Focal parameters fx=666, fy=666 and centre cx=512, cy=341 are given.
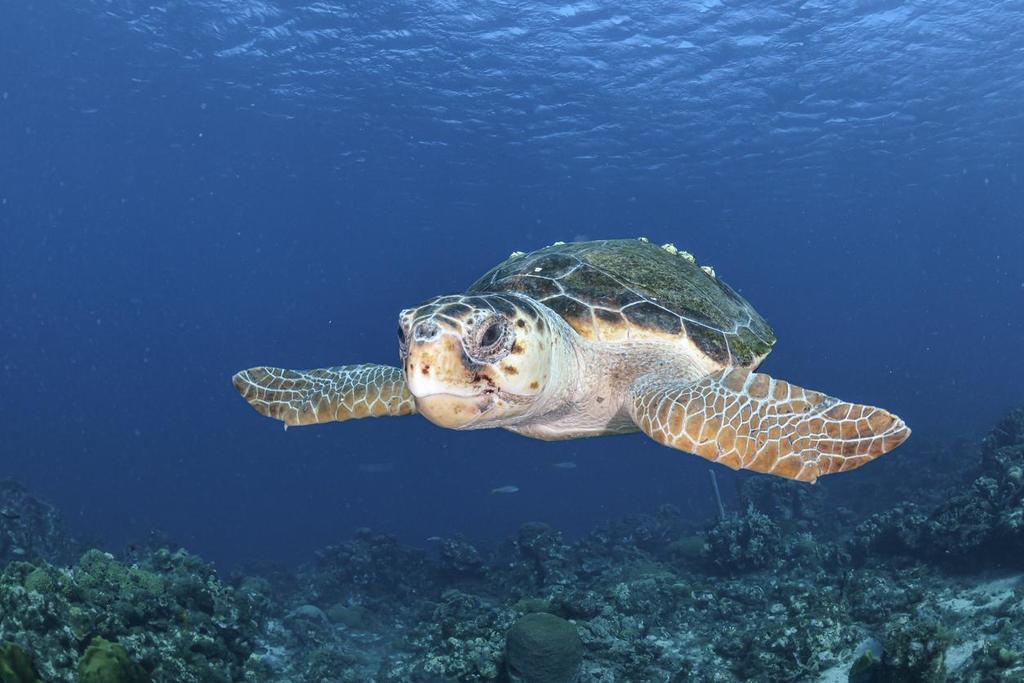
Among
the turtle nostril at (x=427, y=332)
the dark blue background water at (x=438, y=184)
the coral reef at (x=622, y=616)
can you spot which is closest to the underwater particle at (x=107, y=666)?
the coral reef at (x=622, y=616)

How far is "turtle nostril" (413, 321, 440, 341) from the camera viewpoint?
303cm

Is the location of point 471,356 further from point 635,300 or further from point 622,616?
point 622,616

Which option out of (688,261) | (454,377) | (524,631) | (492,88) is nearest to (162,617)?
(524,631)

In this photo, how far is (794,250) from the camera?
61969mm

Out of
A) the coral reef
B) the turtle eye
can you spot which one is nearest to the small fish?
the coral reef

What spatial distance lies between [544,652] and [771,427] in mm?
2897

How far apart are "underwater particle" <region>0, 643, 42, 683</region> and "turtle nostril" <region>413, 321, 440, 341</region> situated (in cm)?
302

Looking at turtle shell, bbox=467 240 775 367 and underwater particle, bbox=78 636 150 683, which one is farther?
turtle shell, bbox=467 240 775 367

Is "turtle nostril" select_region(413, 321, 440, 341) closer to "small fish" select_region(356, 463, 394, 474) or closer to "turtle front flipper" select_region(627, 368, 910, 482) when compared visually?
"turtle front flipper" select_region(627, 368, 910, 482)

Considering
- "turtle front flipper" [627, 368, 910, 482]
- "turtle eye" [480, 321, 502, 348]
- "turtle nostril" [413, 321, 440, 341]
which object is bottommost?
"turtle front flipper" [627, 368, 910, 482]

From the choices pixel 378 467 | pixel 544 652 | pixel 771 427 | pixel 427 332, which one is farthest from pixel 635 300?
pixel 378 467

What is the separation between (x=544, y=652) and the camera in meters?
5.49

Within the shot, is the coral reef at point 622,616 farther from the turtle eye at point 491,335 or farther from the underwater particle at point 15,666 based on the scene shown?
the turtle eye at point 491,335

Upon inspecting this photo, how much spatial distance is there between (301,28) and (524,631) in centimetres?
2131
